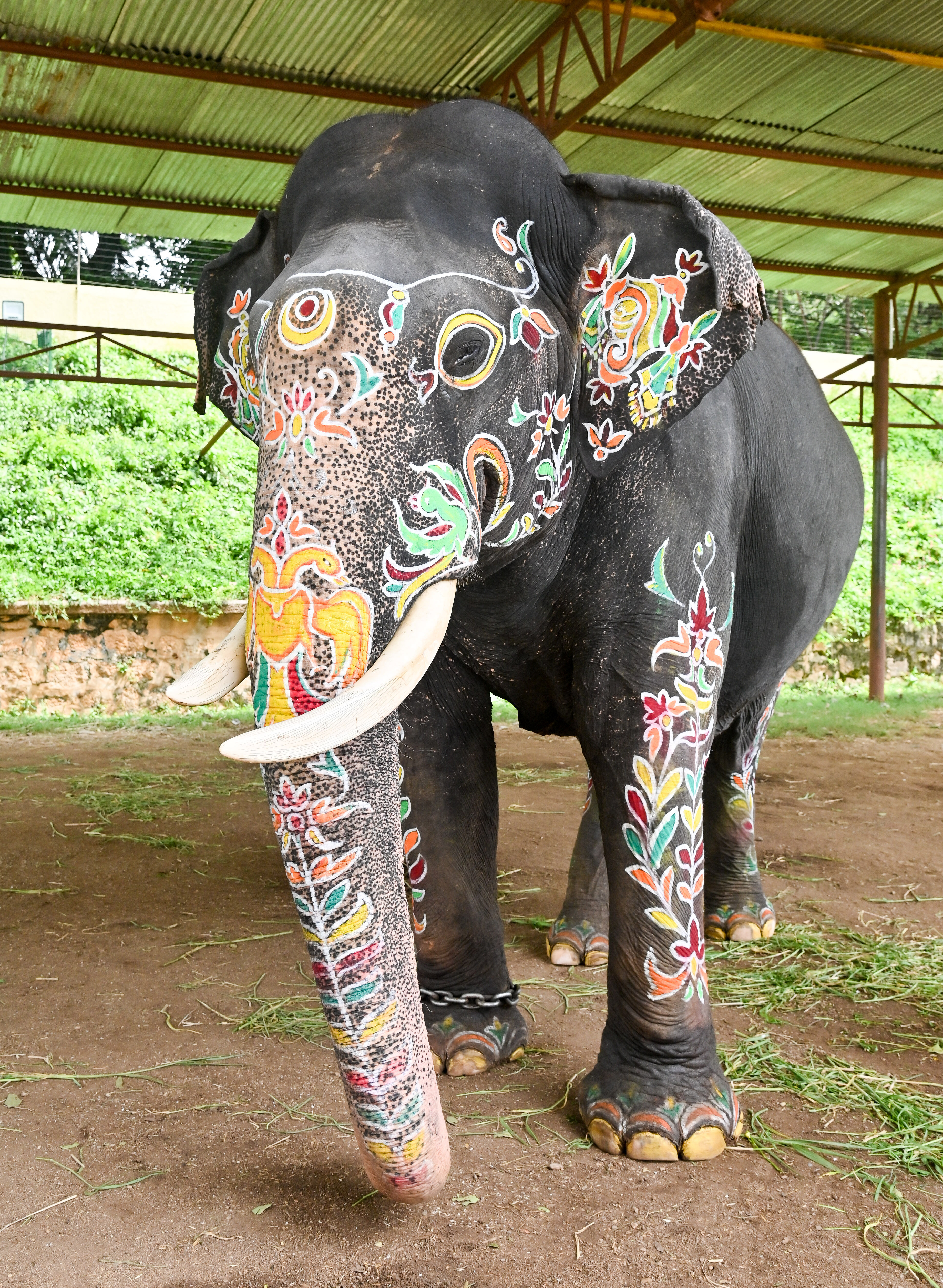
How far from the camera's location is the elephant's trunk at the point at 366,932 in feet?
6.16

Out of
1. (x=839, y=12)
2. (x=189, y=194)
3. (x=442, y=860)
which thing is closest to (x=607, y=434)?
(x=442, y=860)

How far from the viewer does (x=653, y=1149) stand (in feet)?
8.37

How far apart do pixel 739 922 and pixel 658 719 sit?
184 centimetres

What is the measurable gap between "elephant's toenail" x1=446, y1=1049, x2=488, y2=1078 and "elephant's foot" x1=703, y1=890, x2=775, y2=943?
1374 mm

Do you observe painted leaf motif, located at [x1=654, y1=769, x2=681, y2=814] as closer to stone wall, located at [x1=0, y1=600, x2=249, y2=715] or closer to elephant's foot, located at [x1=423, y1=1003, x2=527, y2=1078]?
elephant's foot, located at [x1=423, y1=1003, x2=527, y2=1078]

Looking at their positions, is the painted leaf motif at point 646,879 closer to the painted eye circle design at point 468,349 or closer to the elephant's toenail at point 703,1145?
the elephant's toenail at point 703,1145

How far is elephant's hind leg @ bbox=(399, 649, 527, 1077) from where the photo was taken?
305 cm

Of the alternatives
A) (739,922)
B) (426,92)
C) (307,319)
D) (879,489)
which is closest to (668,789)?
(307,319)

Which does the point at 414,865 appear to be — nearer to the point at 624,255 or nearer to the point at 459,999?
the point at 459,999

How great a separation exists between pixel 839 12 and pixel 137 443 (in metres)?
9.61

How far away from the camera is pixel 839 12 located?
6504mm

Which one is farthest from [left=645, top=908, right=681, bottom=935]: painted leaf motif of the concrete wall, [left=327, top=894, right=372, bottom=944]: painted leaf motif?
the concrete wall

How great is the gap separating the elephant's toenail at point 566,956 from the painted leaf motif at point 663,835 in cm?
136

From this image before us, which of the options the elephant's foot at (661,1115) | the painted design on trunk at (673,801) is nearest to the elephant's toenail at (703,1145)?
the elephant's foot at (661,1115)
